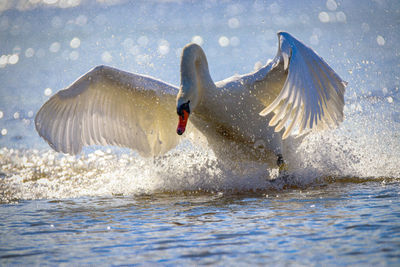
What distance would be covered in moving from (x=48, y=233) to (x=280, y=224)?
7.54 ft

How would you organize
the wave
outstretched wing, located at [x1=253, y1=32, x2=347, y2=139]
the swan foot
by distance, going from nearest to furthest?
outstretched wing, located at [x1=253, y1=32, x2=347, y2=139], the wave, the swan foot

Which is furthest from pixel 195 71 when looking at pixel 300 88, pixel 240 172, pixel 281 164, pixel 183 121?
pixel 281 164

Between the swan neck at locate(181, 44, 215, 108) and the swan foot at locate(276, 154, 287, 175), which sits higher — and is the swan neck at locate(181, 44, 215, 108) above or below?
above

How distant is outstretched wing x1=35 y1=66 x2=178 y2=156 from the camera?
9.12 metres

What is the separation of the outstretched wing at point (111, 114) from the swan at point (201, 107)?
0.06ft

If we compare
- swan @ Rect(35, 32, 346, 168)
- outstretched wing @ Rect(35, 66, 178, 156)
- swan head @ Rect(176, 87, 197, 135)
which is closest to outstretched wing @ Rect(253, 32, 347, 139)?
swan @ Rect(35, 32, 346, 168)

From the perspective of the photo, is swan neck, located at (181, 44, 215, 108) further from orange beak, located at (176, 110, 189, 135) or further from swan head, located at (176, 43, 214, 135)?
orange beak, located at (176, 110, 189, 135)

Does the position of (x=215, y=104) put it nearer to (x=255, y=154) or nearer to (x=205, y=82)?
(x=205, y=82)

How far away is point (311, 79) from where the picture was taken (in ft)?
24.1

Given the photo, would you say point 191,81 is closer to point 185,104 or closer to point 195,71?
point 195,71

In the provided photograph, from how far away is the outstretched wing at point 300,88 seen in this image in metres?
6.92

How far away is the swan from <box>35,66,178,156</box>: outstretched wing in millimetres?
17

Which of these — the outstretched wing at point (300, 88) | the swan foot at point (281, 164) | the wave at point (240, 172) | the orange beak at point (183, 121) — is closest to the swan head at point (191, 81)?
the orange beak at point (183, 121)

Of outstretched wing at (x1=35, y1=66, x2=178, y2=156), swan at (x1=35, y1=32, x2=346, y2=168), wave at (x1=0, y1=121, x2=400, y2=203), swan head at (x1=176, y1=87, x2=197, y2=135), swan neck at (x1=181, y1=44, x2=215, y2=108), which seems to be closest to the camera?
swan at (x1=35, y1=32, x2=346, y2=168)
